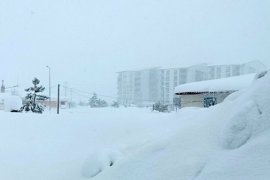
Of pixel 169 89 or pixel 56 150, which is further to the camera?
pixel 169 89

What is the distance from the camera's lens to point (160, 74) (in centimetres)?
7912

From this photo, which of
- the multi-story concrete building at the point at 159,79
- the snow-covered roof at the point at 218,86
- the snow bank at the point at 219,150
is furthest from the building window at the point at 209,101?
the multi-story concrete building at the point at 159,79

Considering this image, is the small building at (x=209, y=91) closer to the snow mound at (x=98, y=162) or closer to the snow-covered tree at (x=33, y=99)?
the snow mound at (x=98, y=162)

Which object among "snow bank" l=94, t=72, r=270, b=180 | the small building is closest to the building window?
the small building

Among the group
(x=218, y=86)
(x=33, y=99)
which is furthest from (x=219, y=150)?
(x=33, y=99)

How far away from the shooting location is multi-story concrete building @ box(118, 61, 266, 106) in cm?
6812

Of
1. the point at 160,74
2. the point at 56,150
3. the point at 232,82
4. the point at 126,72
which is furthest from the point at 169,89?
the point at 56,150

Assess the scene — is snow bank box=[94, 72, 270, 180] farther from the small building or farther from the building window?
the building window

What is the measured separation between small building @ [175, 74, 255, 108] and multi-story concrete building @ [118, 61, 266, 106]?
133ft

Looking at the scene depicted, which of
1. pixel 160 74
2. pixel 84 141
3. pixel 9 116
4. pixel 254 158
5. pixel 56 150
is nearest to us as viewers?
pixel 254 158

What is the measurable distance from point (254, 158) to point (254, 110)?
28.3 inches

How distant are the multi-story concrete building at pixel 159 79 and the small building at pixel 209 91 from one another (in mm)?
40557

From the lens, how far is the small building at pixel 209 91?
20.0 meters

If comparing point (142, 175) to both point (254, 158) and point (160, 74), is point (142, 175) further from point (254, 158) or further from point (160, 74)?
point (160, 74)
